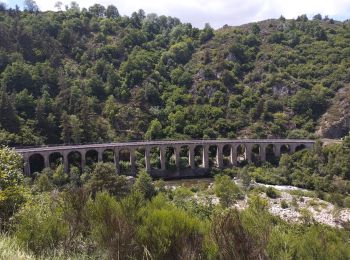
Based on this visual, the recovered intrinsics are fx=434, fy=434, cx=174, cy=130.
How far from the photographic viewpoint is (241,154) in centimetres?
8169

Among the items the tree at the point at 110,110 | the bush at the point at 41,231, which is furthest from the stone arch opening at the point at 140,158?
the bush at the point at 41,231

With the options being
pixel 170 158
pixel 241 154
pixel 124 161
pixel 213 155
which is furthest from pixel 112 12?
pixel 241 154

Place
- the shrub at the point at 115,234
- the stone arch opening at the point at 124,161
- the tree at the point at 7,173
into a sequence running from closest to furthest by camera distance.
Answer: the shrub at the point at 115,234
the tree at the point at 7,173
the stone arch opening at the point at 124,161

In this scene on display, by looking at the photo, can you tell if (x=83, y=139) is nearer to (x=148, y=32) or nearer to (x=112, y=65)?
(x=112, y=65)

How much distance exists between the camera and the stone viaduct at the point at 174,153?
2724 inches

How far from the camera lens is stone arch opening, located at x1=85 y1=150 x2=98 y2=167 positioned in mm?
71875

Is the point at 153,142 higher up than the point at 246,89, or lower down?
lower down

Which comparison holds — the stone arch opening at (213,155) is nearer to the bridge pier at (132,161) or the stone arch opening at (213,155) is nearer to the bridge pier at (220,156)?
the bridge pier at (220,156)

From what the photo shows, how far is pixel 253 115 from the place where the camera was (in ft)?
306

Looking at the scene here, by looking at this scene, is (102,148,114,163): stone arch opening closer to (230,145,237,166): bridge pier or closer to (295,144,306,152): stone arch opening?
(230,145,237,166): bridge pier

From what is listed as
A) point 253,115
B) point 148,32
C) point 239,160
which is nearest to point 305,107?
point 253,115

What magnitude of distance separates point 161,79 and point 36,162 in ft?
160

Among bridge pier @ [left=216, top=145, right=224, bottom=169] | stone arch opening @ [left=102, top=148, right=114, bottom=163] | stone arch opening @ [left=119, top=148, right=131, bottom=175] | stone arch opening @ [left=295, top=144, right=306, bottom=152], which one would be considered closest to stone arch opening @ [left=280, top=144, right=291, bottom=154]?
stone arch opening @ [left=295, top=144, right=306, bottom=152]

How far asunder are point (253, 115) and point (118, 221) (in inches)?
3135
